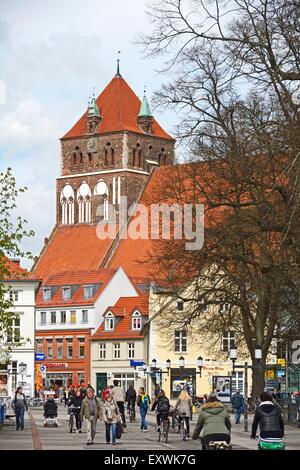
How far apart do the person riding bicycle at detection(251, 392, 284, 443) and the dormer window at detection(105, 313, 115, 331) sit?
94.3 metres

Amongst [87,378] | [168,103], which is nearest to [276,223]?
[168,103]

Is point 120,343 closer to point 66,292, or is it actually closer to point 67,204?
point 66,292

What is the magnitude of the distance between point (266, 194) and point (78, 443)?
963 cm

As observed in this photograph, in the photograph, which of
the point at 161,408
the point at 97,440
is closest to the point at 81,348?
the point at 161,408

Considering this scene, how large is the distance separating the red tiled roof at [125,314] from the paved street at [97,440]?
213ft

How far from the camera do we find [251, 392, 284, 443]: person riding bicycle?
21.7 metres

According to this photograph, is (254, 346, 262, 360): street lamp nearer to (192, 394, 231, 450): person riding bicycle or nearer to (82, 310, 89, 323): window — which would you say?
(192, 394, 231, 450): person riding bicycle

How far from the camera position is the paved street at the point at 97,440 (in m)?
34.2

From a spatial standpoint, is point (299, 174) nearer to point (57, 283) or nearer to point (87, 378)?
point (87, 378)

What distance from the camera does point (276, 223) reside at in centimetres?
3728

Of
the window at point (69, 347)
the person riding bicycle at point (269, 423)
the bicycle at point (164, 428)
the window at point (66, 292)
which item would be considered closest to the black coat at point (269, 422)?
the person riding bicycle at point (269, 423)

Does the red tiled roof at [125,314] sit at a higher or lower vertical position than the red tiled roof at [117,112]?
lower

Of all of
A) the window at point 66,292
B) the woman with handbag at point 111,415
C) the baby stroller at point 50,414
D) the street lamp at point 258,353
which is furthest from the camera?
the window at point 66,292

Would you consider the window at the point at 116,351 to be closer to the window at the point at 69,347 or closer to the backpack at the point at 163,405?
the window at the point at 69,347
